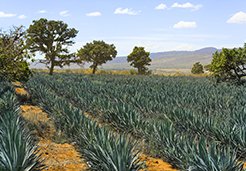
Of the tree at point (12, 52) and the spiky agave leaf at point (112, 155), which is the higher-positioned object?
the tree at point (12, 52)

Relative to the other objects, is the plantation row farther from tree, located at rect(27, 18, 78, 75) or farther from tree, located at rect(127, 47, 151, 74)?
tree, located at rect(127, 47, 151, 74)

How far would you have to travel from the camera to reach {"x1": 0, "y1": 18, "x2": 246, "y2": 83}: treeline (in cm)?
1495

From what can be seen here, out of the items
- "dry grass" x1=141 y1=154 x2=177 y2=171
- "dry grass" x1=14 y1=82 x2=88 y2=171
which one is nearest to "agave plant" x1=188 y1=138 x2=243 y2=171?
"dry grass" x1=141 y1=154 x2=177 y2=171

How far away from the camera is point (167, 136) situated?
27.0 ft

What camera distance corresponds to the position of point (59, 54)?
152ft

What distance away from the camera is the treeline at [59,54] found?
15.0 m

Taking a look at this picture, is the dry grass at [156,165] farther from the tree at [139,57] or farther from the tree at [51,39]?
the tree at [139,57]

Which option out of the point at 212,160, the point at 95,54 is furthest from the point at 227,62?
the point at 95,54

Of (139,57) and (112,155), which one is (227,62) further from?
(139,57)

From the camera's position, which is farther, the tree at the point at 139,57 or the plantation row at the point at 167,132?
the tree at the point at 139,57

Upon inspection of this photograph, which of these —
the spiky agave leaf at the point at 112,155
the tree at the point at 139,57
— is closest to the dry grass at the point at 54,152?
Answer: the spiky agave leaf at the point at 112,155

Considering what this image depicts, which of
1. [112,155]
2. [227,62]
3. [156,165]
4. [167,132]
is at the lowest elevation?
[156,165]

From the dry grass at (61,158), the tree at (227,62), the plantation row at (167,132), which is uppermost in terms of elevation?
the tree at (227,62)

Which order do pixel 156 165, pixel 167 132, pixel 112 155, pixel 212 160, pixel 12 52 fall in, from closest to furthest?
pixel 212 160
pixel 112 155
pixel 156 165
pixel 167 132
pixel 12 52
